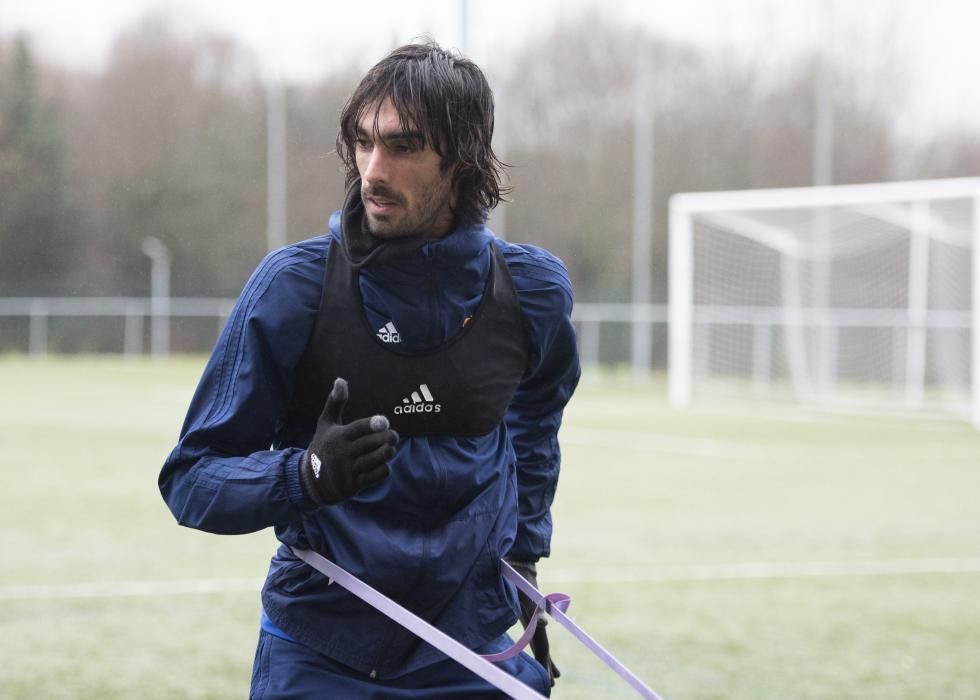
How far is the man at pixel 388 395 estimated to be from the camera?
7.82 feet

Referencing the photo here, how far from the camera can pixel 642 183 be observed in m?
28.9

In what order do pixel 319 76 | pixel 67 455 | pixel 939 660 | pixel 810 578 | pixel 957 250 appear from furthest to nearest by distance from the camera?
1. pixel 319 76
2. pixel 957 250
3. pixel 67 455
4. pixel 810 578
5. pixel 939 660

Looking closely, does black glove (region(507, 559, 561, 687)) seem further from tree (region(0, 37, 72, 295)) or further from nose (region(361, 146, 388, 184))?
tree (region(0, 37, 72, 295))

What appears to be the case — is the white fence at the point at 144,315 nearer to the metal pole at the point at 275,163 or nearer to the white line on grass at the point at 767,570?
the metal pole at the point at 275,163

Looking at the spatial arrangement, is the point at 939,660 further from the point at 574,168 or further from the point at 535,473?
the point at 574,168

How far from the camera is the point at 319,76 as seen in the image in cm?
2730

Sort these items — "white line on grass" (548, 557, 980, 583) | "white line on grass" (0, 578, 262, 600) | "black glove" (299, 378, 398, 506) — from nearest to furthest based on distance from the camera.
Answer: "black glove" (299, 378, 398, 506)
"white line on grass" (0, 578, 262, 600)
"white line on grass" (548, 557, 980, 583)

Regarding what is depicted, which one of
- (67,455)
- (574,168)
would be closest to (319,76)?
(574,168)

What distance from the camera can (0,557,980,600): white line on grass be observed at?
688 cm

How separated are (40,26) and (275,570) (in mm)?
28855

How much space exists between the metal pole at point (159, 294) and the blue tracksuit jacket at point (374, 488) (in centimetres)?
2789

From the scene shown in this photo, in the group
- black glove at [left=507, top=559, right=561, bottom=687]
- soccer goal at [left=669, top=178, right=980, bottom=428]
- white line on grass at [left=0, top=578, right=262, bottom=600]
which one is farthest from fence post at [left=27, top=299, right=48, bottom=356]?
black glove at [left=507, top=559, right=561, bottom=687]

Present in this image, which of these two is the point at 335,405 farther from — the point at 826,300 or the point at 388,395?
the point at 826,300

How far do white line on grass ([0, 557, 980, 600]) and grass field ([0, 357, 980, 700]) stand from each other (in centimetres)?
2
